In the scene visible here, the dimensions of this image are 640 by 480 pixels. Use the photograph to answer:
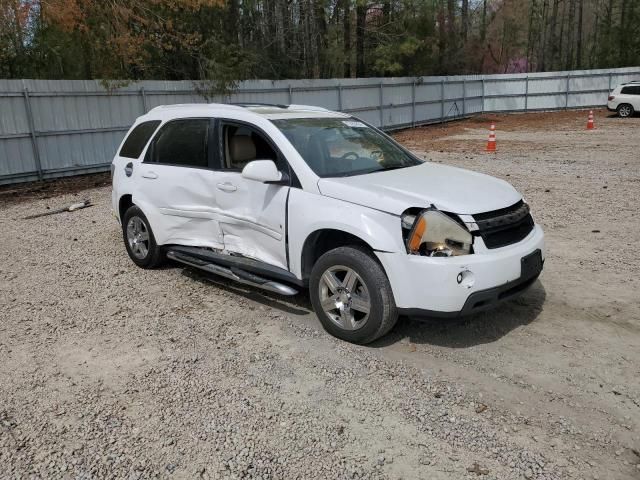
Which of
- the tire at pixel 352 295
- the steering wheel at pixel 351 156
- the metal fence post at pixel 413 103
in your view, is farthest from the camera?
the metal fence post at pixel 413 103

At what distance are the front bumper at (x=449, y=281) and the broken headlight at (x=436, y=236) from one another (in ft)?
0.22

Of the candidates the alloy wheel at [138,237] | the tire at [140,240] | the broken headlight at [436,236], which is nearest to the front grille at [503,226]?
the broken headlight at [436,236]

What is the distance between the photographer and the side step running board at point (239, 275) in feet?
14.8

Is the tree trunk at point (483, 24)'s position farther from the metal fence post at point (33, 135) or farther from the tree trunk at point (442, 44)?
the metal fence post at point (33, 135)

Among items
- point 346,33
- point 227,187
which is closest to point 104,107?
point 227,187

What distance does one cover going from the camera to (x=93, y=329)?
15.2ft

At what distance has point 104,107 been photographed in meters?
13.9

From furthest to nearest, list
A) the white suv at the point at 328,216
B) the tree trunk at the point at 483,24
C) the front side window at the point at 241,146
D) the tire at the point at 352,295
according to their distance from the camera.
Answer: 1. the tree trunk at the point at 483,24
2. the front side window at the point at 241,146
3. the tire at the point at 352,295
4. the white suv at the point at 328,216

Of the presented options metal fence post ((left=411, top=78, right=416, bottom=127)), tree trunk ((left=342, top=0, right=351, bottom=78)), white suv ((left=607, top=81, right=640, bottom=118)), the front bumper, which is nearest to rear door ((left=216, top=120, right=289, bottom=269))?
the front bumper

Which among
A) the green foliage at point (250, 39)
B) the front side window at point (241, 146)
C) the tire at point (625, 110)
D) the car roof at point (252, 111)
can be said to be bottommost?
the tire at point (625, 110)

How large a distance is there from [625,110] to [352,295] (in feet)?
86.9

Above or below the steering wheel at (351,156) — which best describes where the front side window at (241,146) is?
above

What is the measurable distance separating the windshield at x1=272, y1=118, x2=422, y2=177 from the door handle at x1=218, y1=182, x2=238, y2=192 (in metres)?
0.65

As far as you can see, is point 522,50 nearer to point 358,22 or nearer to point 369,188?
point 358,22
